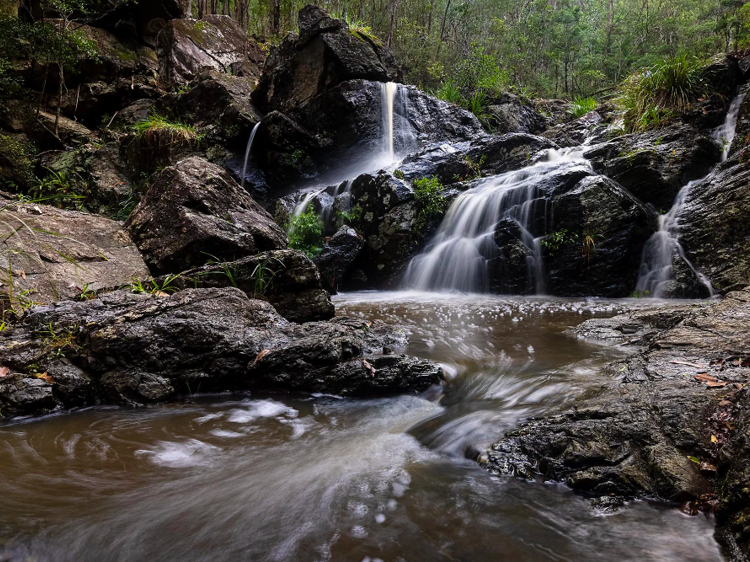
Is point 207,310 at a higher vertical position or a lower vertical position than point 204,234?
lower

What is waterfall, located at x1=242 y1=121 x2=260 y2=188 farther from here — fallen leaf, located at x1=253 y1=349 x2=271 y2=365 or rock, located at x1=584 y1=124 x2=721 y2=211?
fallen leaf, located at x1=253 y1=349 x2=271 y2=365

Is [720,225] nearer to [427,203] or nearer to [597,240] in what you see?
[597,240]

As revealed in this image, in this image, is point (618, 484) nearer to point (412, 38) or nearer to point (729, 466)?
point (729, 466)

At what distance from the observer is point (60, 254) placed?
4.01 m

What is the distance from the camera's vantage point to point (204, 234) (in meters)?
4.93

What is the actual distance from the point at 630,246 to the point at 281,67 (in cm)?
1176

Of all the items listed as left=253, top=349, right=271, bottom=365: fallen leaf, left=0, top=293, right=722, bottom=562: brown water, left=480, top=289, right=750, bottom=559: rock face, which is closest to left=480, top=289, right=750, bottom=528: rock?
left=480, top=289, right=750, bottom=559: rock face

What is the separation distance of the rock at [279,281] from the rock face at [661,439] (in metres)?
3.09

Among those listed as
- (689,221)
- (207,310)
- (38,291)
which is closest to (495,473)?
(207,310)

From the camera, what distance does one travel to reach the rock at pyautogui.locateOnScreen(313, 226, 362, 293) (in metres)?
8.47

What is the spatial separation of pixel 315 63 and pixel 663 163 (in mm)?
10190

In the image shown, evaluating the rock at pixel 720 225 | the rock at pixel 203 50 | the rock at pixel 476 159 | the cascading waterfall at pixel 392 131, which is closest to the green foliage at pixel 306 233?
the rock at pixel 476 159

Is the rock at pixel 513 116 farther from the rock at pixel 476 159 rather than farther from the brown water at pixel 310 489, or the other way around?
the brown water at pixel 310 489

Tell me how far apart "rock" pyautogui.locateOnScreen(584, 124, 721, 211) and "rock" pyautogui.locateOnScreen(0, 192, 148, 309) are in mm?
8583
